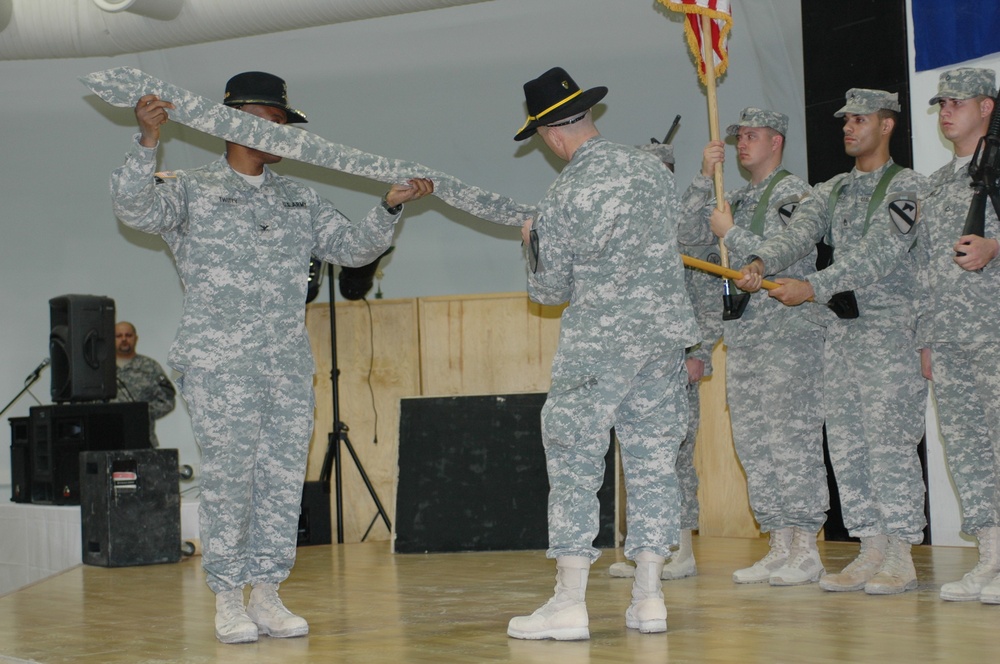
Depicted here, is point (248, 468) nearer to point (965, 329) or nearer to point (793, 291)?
point (793, 291)

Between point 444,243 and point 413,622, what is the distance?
4520 mm

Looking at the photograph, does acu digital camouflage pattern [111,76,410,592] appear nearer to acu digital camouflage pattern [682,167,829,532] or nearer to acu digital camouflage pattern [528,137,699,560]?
acu digital camouflage pattern [528,137,699,560]

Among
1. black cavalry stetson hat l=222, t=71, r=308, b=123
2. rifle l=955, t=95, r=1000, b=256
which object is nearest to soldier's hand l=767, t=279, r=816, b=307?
rifle l=955, t=95, r=1000, b=256

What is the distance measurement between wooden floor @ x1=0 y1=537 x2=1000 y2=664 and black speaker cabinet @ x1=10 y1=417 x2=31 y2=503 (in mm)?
1667

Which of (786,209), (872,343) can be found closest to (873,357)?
(872,343)

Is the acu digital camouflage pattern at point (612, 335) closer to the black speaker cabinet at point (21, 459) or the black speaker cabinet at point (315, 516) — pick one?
the black speaker cabinet at point (315, 516)

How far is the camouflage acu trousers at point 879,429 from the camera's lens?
4.11 metres

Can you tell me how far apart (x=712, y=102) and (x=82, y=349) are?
4.15m

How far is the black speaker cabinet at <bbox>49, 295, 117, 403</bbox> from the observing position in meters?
6.76

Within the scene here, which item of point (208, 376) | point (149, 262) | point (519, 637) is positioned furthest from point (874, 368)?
point (149, 262)

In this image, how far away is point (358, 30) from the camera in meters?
7.84

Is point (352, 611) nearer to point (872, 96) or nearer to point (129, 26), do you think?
point (872, 96)

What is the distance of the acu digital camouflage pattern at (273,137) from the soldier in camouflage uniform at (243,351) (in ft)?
0.24

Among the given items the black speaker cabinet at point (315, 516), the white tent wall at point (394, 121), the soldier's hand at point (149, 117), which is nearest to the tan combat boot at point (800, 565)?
the soldier's hand at point (149, 117)
